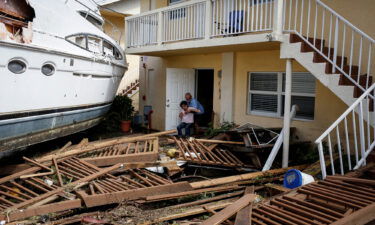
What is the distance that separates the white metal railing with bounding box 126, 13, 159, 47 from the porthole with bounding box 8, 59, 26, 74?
4.98 metres

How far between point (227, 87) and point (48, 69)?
5.03m

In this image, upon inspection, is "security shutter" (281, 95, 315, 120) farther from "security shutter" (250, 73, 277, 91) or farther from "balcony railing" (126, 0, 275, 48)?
"balcony railing" (126, 0, 275, 48)

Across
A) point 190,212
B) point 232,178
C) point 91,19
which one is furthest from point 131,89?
point 190,212

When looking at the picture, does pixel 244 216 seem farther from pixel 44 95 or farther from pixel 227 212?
pixel 44 95

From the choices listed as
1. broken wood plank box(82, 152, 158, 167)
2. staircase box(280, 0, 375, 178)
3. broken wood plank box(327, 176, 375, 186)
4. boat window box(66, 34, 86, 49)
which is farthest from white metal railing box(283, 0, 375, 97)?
boat window box(66, 34, 86, 49)

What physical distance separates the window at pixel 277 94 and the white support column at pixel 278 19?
1.81 meters

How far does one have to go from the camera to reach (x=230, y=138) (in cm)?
835

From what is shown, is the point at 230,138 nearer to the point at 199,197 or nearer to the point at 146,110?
the point at 199,197

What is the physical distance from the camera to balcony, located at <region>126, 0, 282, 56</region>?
7668mm

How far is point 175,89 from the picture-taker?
452 inches

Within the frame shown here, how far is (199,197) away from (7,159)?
14.4 ft

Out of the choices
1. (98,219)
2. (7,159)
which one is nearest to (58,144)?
(7,159)

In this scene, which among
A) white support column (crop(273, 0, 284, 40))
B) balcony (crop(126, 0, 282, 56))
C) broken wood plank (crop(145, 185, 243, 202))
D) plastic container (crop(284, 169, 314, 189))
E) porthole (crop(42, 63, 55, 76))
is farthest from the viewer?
balcony (crop(126, 0, 282, 56))

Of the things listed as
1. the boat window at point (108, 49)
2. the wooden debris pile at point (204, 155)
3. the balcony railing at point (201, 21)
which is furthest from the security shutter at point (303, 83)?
the boat window at point (108, 49)
